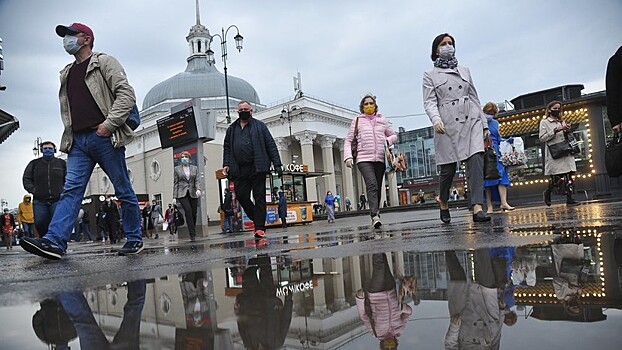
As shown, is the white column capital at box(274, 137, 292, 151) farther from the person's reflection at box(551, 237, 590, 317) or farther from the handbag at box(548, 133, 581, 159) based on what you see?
the person's reflection at box(551, 237, 590, 317)

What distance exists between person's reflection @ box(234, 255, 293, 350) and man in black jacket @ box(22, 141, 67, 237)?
5296 mm

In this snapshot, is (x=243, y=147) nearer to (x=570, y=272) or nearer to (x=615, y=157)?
(x=615, y=157)

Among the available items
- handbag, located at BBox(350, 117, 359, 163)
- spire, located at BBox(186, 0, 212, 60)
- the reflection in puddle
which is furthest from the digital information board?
spire, located at BBox(186, 0, 212, 60)

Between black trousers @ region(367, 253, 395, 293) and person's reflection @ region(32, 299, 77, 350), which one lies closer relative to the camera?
person's reflection @ region(32, 299, 77, 350)

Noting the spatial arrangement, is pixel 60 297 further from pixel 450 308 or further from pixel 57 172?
pixel 57 172

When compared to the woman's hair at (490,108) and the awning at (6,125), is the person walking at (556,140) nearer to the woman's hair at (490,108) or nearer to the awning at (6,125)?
the woman's hair at (490,108)

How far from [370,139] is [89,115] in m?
3.68

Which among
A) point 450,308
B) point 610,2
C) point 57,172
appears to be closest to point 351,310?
point 450,308

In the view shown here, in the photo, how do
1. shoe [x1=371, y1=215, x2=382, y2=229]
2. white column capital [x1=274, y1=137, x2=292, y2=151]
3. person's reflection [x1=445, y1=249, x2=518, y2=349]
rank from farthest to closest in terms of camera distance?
white column capital [x1=274, y1=137, x2=292, y2=151] < shoe [x1=371, y1=215, x2=382, y2=229] < person's reflection [x1=445, y1=249, x2=518, y2=349]

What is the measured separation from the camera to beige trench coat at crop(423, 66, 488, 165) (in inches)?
199

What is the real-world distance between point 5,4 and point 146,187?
148 feet

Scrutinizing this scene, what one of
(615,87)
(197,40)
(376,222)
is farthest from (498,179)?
(197,40)

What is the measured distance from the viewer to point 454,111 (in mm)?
5133

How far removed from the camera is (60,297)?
1801mm
